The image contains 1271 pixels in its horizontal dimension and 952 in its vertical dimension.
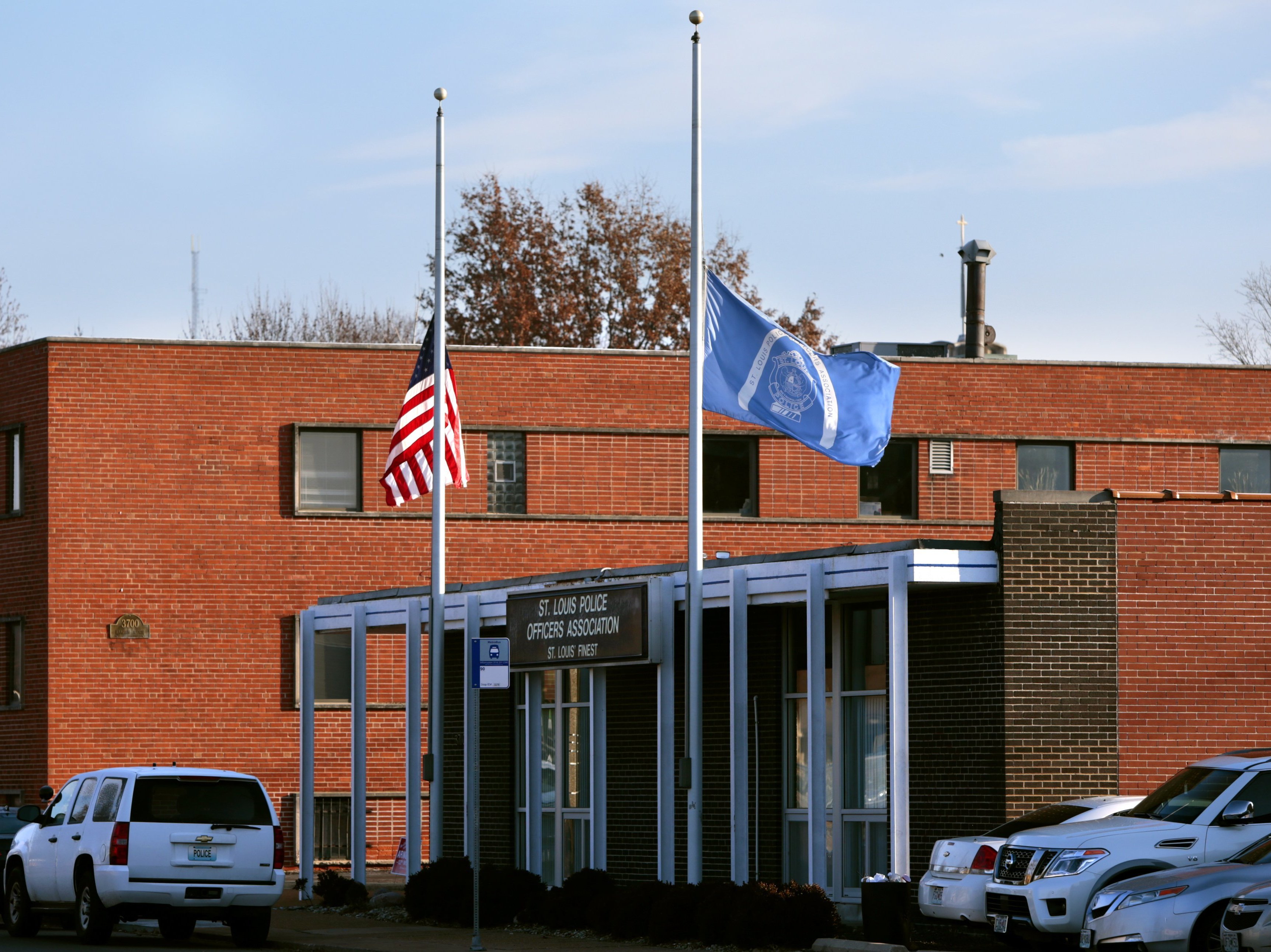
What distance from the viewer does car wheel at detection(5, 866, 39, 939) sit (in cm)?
2053

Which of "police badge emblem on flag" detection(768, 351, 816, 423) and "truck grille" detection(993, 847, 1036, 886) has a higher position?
"police badge emblem on flag" detection(768, 351, 816, 423)

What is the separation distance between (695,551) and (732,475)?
15.4 m

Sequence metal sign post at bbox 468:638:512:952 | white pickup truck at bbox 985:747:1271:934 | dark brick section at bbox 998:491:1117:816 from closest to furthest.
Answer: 1. white pickup truck at bbox 985:747:1271:934
2. metal sign post at bbox 468:638:512:952
3. dark brick section at bbox 998:491:1117:816

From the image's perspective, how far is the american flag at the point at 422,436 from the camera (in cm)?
2455

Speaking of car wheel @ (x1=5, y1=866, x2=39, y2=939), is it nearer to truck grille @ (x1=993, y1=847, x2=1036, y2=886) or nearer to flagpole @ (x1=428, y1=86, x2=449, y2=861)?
flagpole @ (x1=428, y1=86, x2=449, y2=861)

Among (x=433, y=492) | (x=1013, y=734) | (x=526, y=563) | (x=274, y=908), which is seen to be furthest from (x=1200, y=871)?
(x=526, y=563)

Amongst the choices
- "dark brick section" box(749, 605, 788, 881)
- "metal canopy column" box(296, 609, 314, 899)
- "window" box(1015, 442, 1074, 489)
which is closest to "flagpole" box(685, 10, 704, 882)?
"dark brick section" box(749, 605, 788, 881)

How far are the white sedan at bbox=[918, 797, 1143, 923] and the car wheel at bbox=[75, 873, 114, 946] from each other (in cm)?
758

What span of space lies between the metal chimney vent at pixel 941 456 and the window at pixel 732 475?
10.2 ft

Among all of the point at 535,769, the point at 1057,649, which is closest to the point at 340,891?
the point at 535,769

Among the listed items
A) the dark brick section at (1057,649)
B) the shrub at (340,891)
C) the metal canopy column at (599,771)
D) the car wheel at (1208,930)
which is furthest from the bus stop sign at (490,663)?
the shrub at (340,891)

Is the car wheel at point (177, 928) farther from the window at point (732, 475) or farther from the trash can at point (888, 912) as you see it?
the window at point (732, 475)

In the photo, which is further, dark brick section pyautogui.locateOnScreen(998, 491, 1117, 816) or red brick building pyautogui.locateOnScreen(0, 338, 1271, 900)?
red brick building pyautogui.locateOnScreen(0, 338, 1271, 900)

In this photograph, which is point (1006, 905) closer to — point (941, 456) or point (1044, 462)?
point (941, 456)
